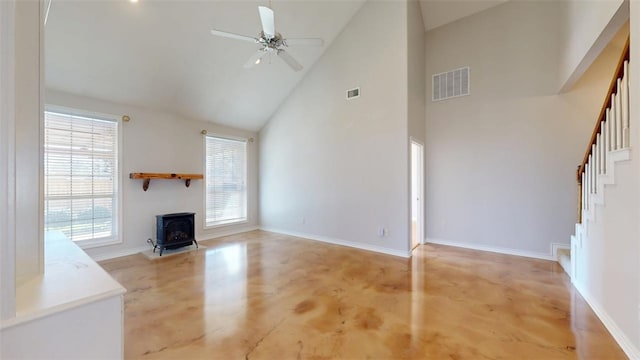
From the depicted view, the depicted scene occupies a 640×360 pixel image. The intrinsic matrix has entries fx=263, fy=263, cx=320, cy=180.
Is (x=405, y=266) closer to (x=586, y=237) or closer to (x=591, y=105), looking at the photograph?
(x=586, y=237)

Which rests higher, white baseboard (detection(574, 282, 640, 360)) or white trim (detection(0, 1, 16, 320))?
white trim (detection(0, 1, 16, 320))

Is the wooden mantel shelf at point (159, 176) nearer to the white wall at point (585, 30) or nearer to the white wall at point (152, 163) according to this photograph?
the white wall at point (152, 163)

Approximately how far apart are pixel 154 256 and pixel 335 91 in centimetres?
439

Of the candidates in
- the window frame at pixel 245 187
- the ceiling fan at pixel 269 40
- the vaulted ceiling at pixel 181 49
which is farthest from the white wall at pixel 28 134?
the window frame at pixel 245 187

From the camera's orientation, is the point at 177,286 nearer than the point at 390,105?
Yes

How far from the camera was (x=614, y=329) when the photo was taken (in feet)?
7.04

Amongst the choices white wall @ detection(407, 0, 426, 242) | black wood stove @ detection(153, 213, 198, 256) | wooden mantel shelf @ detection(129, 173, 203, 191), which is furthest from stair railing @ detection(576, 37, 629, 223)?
wooden mantel shelf @ detection(129, 173, 203, 191)

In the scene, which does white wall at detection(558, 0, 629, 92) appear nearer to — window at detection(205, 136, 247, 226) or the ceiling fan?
the ceiling fan

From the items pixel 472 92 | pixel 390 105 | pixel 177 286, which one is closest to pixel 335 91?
pixel 390 105

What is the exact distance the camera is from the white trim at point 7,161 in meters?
0.91

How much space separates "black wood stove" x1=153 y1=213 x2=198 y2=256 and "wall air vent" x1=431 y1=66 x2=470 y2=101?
5277 millimetres

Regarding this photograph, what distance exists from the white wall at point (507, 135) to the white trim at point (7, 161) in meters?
5.41

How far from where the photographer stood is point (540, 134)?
13.8 ft

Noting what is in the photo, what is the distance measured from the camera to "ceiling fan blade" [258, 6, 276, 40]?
8.70 ft
